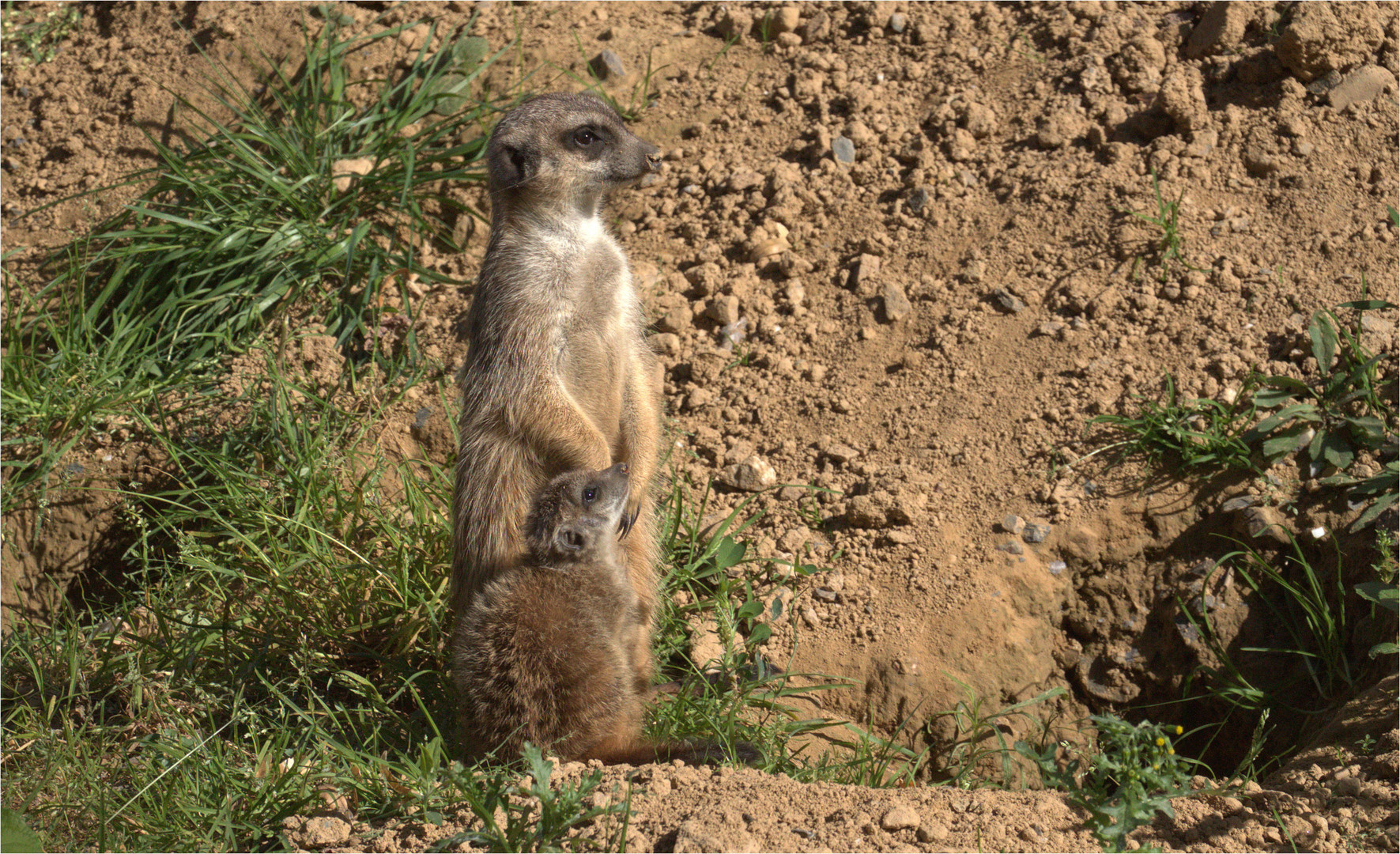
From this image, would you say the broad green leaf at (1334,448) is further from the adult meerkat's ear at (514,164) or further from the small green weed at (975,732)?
the adult meerkat's ear at (514,164)

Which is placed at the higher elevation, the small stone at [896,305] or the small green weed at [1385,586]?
the small stone at [896,305]

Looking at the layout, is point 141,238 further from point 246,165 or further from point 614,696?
point 614,696

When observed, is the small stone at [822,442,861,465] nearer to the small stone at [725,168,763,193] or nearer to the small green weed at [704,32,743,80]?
the small stone at [725,168,763,193]

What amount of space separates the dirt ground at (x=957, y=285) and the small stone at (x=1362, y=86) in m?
0.02

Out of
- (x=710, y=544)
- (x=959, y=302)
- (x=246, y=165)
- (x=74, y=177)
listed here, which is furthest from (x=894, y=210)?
(x=74, y=177)

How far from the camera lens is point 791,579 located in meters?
4.23

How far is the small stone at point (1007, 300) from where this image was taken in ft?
15.1

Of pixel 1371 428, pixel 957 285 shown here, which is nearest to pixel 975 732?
pixel 1371 428

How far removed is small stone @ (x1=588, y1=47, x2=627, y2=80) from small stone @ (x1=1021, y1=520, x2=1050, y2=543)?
10.4 feet

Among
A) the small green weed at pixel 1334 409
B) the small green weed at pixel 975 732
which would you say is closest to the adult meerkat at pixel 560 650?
the small green weed at pixel 975 732

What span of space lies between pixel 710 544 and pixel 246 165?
2.96 metres

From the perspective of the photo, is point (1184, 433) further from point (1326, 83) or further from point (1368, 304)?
point (1326, 83)

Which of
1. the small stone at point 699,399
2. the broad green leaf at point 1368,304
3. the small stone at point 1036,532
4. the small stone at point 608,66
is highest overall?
the small stone at point 608,66

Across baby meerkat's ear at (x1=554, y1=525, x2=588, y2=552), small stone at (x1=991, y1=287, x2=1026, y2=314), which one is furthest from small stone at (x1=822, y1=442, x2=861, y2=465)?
baby meerkat's ear at (x1=554, y1=525, x2=588, y2=552)
